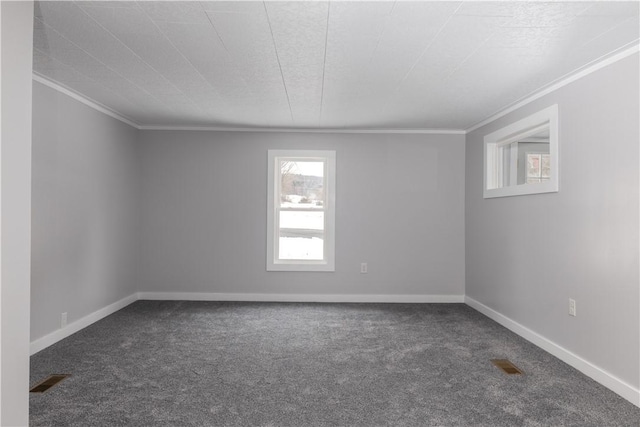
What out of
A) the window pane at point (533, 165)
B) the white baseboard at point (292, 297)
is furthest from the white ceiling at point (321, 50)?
the white baseboard at point (292, 297)

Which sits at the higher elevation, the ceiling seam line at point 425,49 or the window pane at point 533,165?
the ceiling seam line at point 425,49

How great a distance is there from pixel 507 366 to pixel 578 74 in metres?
2.33

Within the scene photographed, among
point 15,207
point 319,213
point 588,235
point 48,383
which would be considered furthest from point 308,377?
point 319,213

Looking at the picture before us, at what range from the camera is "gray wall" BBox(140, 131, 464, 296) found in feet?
18.3

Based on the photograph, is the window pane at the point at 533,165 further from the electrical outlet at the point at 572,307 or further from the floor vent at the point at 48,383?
the floor vent at the point at 48,383

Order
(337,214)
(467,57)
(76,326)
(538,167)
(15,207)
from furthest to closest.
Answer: (337,214)
(538,167)
(76,326)
(467,57)
(15,207)

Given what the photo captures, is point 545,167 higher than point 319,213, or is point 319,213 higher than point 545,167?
point 545,167

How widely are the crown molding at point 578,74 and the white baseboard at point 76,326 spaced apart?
482cm

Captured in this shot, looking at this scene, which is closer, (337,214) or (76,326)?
(76,326)

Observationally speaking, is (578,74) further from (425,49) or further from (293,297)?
(293,297)

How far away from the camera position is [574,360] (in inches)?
129

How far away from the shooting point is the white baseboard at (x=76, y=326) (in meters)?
3.50

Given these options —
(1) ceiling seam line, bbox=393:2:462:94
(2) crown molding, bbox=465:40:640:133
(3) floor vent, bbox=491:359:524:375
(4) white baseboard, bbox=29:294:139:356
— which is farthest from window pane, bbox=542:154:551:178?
(4) white baseboard, bbox=29:294:139:356

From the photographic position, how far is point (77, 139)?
4.12 m
